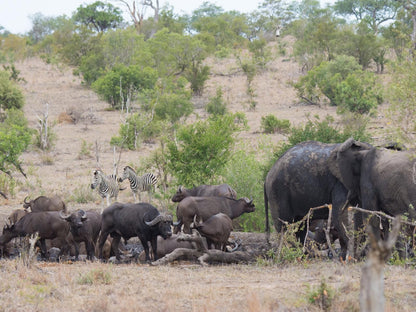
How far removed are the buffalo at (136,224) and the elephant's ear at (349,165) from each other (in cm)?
315

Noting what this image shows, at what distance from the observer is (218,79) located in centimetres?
4194

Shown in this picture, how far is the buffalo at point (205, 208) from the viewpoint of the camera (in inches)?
504

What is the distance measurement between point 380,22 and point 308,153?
50.2m

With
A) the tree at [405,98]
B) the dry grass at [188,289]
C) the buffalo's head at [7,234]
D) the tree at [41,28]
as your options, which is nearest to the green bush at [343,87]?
the tree at [405,98]

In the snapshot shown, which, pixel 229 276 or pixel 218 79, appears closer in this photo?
pixel 229 276

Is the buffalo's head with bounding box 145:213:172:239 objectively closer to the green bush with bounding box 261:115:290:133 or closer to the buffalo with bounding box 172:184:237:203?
the buffalo with bounding box 172:184:237:203

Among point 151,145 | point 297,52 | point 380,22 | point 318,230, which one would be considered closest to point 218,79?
point 297,52

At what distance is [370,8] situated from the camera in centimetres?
6094

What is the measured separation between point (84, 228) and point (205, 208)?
2.44 metres

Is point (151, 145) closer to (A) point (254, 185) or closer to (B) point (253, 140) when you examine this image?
(B) point (253, 140)

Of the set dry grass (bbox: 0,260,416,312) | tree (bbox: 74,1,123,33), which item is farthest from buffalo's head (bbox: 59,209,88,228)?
tree (bbox: 74,1,123,33)

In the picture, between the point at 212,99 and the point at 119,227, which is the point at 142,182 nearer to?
the point at 119,227

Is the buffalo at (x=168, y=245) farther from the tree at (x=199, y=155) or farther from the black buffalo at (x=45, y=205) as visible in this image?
the tree at (x=199, y=155)

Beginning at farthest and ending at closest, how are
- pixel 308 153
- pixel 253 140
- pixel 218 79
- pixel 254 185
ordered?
pixel 218 79 → pixel 253 140 → pixel 254 185 → pixel 308 153
